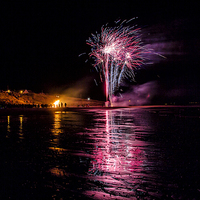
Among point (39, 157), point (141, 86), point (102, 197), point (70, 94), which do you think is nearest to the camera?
point (102, 197)

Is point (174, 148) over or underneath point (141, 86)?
underneath

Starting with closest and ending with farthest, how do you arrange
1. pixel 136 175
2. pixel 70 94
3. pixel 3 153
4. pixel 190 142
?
1. pixel 136 175
2. pixel 3 153
3. pixel 190 142
4. pixel 70 94

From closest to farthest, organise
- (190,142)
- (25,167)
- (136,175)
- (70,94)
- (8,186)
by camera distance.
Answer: (8,186)
(136,175)
(25,167)
(190,142)
(70,94)

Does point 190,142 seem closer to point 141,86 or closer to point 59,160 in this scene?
point 59,160

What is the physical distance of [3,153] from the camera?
243 inches

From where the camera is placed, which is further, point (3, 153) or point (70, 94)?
point (70, 94)

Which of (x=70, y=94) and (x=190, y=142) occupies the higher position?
(x=70, y=94)

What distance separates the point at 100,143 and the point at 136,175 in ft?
11.6

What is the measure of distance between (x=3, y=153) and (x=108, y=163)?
3.23 meters

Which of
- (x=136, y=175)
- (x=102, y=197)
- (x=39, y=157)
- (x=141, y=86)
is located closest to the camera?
(x=102, y=197)

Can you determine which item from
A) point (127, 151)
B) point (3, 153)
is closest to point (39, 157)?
point (3, 153)

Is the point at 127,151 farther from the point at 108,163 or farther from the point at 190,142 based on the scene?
the point at 190,142

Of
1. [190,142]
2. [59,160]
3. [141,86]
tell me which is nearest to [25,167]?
[59,160]

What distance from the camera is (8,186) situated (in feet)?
12.2
